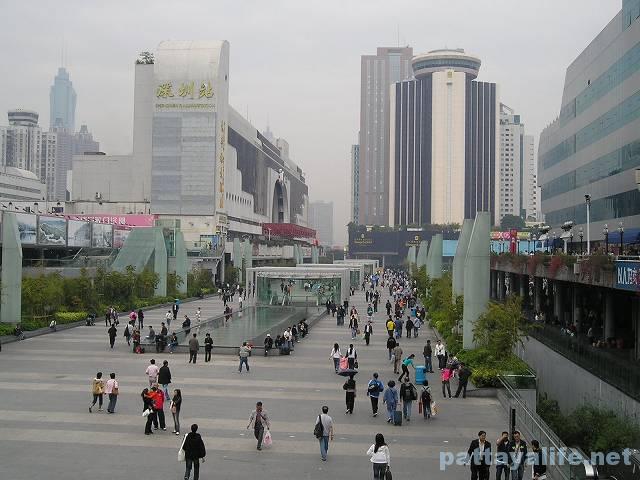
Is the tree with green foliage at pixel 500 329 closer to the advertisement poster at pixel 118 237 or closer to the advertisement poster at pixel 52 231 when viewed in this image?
the advertisement poster at pixel 52 231

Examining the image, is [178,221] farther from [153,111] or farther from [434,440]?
[434,440]

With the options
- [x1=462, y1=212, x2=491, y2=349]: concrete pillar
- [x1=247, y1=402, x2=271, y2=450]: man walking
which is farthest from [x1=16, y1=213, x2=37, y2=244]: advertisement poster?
[x1=247, y1=402, x2=271, y2=450]: man walking

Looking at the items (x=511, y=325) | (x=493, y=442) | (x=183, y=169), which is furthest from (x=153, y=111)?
(x=493, y=442)

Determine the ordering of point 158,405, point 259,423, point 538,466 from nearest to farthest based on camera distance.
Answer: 1. point 538,466
2. point 259,423
3. point 158,405

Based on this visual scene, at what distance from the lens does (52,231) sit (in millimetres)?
61188

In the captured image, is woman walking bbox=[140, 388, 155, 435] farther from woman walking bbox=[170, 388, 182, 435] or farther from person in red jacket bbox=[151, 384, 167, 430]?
woman walking bbox=[170, 388, 182, 435]

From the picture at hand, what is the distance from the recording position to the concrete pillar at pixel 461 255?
30047 millimetres

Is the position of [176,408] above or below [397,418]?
above

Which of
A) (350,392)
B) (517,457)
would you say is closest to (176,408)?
(350,392)

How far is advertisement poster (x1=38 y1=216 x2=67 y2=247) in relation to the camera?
195 feet

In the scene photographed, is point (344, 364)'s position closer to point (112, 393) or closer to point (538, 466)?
point (112, 393)

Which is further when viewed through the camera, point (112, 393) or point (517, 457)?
point (112, 393)

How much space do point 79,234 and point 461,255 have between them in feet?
143

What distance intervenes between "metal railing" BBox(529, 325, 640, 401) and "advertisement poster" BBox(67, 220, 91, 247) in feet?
157
